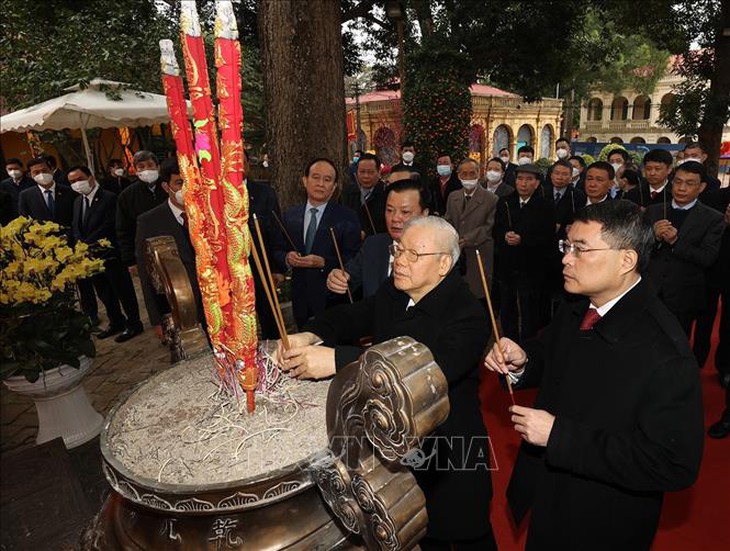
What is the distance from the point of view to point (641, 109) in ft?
131

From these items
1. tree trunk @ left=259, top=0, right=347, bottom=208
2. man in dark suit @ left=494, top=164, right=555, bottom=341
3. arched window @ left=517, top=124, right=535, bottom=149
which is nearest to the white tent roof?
tree trunk @ left=259, top=0, right=347, bottom=208

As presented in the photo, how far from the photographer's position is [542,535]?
1.75 metres

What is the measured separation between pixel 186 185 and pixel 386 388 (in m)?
0.90

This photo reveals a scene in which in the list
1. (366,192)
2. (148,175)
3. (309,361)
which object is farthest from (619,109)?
(309,361)

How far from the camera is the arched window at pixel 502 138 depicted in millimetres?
27297

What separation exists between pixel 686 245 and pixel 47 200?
6.42 m

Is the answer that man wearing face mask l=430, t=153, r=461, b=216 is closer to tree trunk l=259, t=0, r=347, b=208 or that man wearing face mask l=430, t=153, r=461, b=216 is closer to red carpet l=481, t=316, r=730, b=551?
tree trunk l=259, t=0, r=347, b=208

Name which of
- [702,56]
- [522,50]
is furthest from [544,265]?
[522,50]

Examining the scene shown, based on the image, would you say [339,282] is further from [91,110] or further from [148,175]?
[91,110]

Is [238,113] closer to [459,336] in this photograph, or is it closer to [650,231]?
→ [459,336]

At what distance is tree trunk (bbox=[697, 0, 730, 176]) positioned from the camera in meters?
7.64

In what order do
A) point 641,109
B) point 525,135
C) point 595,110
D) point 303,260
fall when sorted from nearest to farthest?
1. point 303,260
2. point 525,135
3. point 641,109
4. point 595,110

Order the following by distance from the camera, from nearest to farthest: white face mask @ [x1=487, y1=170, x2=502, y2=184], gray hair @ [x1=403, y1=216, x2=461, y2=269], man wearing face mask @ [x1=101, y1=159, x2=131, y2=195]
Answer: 1. gray hair @ [x1=403, y1=216, x2=461, y2=269]
2. white face mask @ [x1=487, y1=170, x2=502, y2=184]
3. man wearing face mask @ [x1=101, y1=159, x2=131, y2=195]

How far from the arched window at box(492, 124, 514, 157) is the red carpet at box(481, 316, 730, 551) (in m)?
25.7
